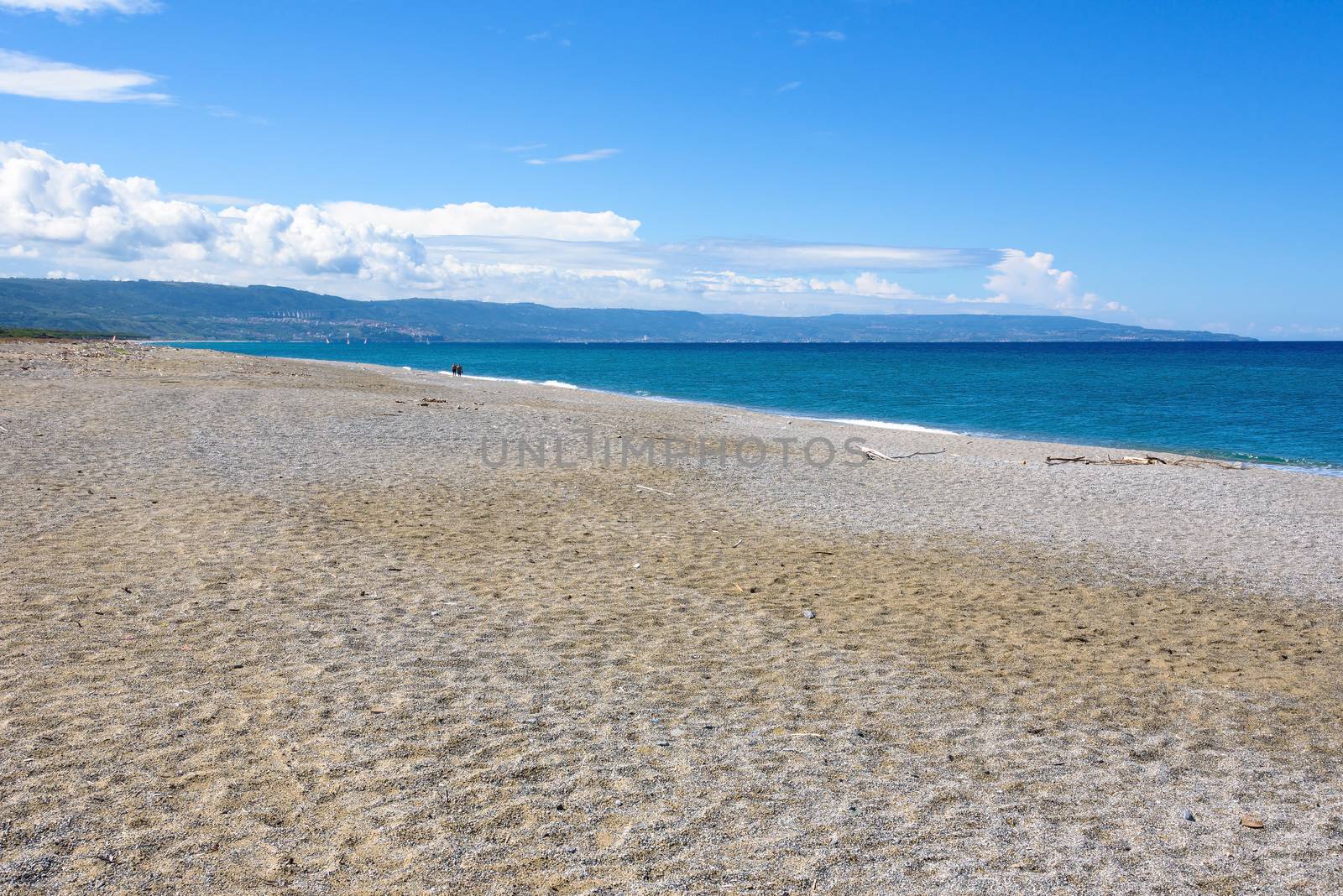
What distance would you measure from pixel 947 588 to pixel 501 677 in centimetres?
528

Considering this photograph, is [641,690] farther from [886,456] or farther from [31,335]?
[31,335]

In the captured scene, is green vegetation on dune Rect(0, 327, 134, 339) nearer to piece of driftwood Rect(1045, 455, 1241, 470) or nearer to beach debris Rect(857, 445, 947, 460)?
beach debris Rect(857, 445, 947, 460)

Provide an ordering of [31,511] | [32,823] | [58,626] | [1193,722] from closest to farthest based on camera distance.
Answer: [32,823]
[1193,722]
[58,626]
[31,511]

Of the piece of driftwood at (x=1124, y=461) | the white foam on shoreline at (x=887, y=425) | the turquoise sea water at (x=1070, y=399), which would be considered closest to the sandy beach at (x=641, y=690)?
the piece of driftwood at (x=1124, y=461)

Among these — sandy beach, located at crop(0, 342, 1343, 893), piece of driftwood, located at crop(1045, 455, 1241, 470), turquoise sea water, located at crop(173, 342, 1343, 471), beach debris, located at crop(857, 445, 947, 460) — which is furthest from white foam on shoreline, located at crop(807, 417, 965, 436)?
sandy beach, located at crop(0, 342, 1343, 893)

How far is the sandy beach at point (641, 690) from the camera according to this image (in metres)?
4.37

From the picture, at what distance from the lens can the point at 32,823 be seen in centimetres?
428

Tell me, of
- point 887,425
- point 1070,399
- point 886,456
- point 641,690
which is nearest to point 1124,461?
point 886,456

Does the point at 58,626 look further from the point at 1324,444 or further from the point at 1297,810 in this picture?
the point at 1324,444

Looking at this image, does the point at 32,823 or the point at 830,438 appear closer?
the point at 32,823

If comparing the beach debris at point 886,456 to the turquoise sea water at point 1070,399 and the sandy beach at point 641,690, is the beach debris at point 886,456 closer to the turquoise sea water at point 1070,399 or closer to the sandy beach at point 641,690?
the sandy beach at point 641,690

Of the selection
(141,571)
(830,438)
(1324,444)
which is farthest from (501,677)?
(1324,444)

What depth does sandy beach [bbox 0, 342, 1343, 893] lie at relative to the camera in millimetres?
4367

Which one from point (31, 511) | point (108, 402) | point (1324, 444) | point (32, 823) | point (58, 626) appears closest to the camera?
point (32, 823)
